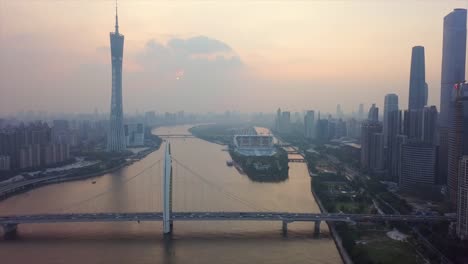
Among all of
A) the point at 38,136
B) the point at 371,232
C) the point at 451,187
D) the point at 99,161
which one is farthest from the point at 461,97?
the point at 38,136

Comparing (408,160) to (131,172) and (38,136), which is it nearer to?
(131,172)

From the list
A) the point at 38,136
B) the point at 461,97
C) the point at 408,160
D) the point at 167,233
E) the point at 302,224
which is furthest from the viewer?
the point at 38,136

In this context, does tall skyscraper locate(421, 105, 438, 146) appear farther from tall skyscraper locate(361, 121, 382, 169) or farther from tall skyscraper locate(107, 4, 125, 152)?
tall skyscraper locate(107, 4, 125, 152)

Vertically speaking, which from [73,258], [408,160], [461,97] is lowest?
[73,258]

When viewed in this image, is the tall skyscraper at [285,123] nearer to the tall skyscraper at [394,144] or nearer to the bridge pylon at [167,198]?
the tall skyscraper at [394,144]

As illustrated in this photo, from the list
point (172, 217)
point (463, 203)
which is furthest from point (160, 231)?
point (463, 203)

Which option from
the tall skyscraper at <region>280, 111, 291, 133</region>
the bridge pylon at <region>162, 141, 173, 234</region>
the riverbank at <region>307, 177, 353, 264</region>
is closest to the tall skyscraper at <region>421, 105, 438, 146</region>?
the riverbank at <region>307, 177, 353, 264</region>

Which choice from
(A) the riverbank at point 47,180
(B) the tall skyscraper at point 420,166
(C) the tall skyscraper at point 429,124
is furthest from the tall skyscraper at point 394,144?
(A) the riverbank at point 47,180
